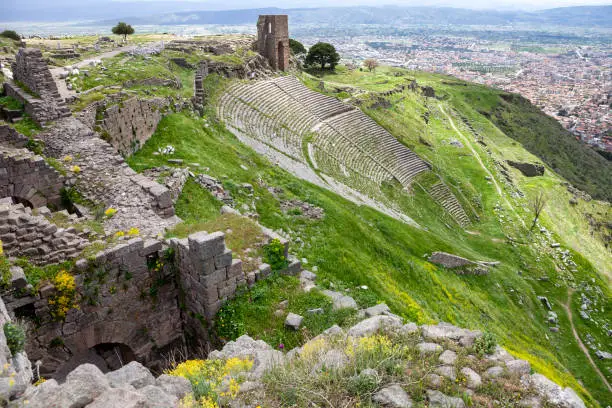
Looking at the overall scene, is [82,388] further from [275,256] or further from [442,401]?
[275,256]

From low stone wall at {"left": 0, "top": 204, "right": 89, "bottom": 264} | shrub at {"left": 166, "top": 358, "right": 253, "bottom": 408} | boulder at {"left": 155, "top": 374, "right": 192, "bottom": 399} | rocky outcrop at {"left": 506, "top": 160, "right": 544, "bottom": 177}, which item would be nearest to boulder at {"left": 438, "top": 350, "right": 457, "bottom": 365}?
shrub at {"left": 166, "top": 358, "right": 253, "bottom": 408}

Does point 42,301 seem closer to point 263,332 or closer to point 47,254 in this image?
point 47,254

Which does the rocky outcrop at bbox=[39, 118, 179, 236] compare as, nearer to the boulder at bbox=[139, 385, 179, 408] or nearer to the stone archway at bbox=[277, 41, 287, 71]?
the boulder at bbox=[139, 385, 179, 408]

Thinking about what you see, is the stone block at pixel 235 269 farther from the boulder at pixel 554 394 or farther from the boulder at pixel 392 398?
the boulder at pixel 554 394

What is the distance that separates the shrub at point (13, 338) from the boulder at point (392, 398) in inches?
206

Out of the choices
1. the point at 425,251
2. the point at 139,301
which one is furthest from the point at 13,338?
the point at 425,251

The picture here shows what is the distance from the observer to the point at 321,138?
3659cm

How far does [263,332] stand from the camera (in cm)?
912

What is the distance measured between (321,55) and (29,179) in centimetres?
6368

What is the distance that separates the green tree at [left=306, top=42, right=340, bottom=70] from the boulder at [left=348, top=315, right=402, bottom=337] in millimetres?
67606

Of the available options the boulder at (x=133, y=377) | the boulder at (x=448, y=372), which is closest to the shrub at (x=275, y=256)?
the boulder at (x=133, y=377)

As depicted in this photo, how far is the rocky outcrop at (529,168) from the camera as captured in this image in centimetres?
6088

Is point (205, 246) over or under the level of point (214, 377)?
over

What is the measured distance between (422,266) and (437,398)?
613 inches
